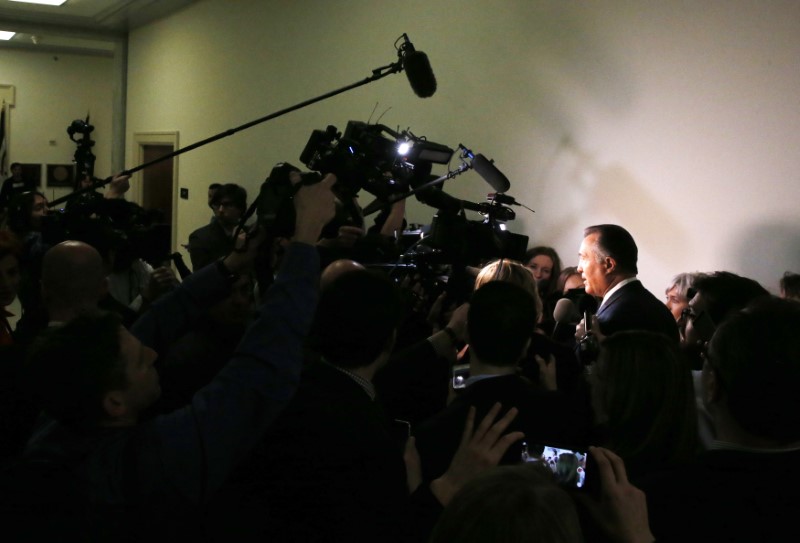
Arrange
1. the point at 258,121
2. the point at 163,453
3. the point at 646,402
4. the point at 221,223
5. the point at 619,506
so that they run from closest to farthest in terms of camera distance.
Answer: the point at 619,506 < the point at 163,453 < the point at 646,402 < the point at 258,121 < the point at 221,223

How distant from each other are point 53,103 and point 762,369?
12171 mm

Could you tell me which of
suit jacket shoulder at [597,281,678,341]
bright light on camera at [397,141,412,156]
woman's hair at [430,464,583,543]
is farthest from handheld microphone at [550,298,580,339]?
woman's hair at [430,464,583,543]

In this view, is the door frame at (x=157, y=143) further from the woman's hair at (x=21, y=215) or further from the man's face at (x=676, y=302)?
the man's face at (x=676, y=302)

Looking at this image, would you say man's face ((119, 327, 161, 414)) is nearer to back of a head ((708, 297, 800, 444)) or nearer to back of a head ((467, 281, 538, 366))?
back of a head ((467, 281, 538, 366))

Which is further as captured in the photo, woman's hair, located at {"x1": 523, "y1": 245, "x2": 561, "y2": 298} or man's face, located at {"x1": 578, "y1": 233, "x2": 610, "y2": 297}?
woman's hair, located at {"x1": 523, "y1": 245, "x2": 561, "y2": 298}

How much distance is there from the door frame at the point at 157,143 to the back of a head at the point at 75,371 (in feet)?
24.2

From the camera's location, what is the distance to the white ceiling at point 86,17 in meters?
8.22

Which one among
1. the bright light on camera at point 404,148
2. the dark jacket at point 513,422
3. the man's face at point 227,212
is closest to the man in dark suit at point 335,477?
the dark jacket at point 513,422

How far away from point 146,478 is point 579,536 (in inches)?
29.2

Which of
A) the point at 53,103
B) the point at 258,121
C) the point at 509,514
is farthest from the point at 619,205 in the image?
the point at 53,103

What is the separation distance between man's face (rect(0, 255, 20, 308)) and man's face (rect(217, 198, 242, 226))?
2.36 metres

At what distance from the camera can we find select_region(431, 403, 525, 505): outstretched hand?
138 cm

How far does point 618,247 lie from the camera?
3322 mm

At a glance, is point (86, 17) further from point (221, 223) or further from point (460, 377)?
point (460, 377)
